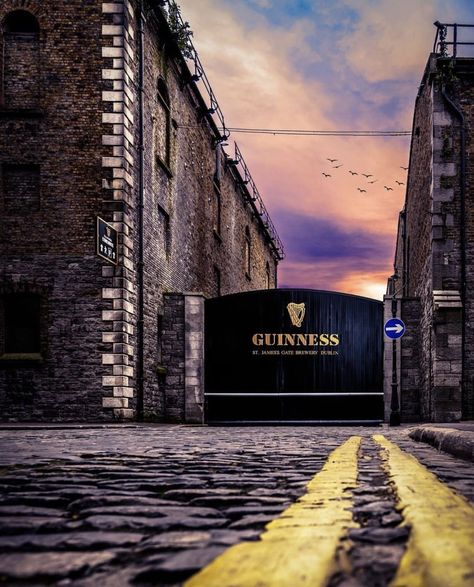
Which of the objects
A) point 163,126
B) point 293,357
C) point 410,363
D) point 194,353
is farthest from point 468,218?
point 163,126

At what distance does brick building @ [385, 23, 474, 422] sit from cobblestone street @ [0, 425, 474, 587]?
1354cm

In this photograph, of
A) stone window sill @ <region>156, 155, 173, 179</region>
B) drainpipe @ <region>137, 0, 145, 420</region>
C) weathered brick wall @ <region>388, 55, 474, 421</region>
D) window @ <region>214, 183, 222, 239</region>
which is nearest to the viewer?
drainpipe @ <region>137, 0, 145, 420</region>

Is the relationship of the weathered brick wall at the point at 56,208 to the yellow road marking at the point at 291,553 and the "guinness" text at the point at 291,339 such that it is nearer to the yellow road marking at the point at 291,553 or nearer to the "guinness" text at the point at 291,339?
the "guinness" text at the point at 291,339

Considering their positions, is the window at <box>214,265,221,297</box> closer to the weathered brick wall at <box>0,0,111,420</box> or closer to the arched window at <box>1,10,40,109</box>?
the weathered brick wall at <box>0,0,111,420</box>

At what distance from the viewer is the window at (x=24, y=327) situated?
1714cm

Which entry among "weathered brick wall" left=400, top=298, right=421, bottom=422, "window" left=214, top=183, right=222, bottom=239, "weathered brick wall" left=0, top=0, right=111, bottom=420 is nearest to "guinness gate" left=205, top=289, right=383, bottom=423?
"weathered brick wall" left=400, top=298, right=421, bottom=422

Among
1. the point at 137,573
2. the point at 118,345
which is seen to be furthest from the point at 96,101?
the point at 137,573

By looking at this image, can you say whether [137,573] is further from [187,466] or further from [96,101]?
[96,101]

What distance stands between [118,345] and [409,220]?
604 inches

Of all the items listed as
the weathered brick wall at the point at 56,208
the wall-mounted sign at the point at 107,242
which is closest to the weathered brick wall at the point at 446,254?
→ the wall-mounted sign at the point at 107,242

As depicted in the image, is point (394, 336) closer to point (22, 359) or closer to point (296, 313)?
point (296, 313)

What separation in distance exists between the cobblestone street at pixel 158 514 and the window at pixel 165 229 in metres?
14.6

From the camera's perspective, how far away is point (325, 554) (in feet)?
6.72

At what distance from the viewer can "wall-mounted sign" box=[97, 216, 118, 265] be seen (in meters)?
15.3
